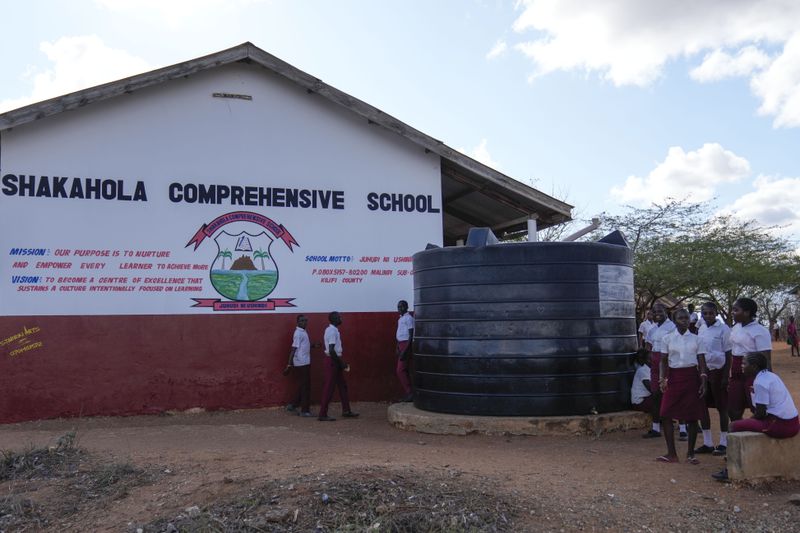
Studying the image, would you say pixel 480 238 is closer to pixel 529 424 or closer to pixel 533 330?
pixel 533 330

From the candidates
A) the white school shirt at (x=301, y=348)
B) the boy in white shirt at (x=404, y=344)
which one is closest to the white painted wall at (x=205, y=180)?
the boy in white shirt at (x=404, y=344)

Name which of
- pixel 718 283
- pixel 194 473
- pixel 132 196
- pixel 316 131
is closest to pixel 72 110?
pixel 132 196

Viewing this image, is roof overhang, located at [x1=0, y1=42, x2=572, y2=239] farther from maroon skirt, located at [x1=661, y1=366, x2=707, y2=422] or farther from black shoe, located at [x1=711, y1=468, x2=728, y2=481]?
black shoe, located at [x1=711, y1=468, x2=728, y2=481]

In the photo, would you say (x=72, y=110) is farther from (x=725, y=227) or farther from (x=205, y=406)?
(x=725, y=227)

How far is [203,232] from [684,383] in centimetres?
703

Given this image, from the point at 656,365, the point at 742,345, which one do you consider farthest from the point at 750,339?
the point at 656,365

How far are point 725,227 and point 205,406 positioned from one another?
63.0 ft

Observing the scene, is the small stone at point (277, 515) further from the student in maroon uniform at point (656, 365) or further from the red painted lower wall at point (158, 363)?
the red painted lower wall at point (158, 363)

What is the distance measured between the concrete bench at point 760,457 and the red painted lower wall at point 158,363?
6.34 m

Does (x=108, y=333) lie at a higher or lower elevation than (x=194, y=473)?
higher

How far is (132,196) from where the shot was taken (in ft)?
32.8

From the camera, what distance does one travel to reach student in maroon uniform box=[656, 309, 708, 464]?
6422 mm

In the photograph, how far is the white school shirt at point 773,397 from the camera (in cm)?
570

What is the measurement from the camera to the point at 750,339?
20.8ft
